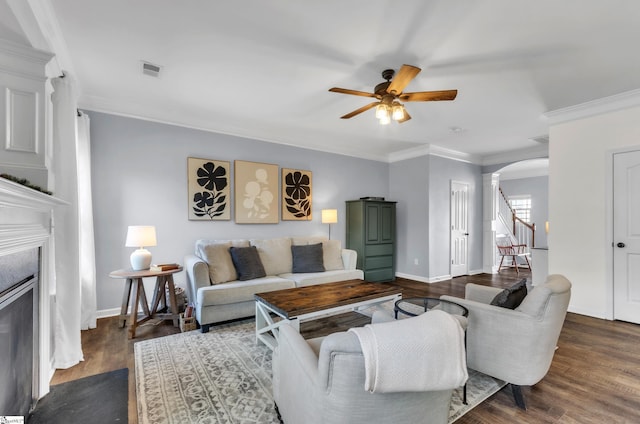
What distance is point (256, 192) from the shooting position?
14.6 ft

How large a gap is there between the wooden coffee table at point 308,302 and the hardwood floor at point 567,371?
1.58ft

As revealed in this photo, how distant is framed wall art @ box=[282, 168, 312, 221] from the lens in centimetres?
476

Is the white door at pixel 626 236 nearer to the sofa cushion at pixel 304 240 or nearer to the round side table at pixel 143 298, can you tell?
the sofa cushion at pixel 304 240

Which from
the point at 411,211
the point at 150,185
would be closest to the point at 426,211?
the point at 411,211

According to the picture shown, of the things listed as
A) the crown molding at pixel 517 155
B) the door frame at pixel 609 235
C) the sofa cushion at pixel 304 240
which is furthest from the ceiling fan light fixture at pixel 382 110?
the crown molding at pixel 517 155

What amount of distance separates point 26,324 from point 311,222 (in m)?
3.80

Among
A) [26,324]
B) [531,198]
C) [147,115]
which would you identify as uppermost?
[147,115]

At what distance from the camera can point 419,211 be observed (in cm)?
560

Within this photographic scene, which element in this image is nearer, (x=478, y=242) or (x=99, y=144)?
(x=99, y=144)

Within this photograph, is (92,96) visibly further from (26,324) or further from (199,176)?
(26,324)

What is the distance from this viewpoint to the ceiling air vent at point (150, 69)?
265 centimetres

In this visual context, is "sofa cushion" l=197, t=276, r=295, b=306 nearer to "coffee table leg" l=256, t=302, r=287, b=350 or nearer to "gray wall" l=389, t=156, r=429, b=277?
"coffee table leg" l=256, t=302, r=287, b=350

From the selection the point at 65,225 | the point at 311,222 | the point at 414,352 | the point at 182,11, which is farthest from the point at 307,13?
the point at 311,222

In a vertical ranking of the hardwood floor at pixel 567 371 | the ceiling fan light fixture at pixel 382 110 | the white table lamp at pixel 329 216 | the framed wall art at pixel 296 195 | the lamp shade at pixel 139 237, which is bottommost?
the hardwood floor at pixel 567 371
